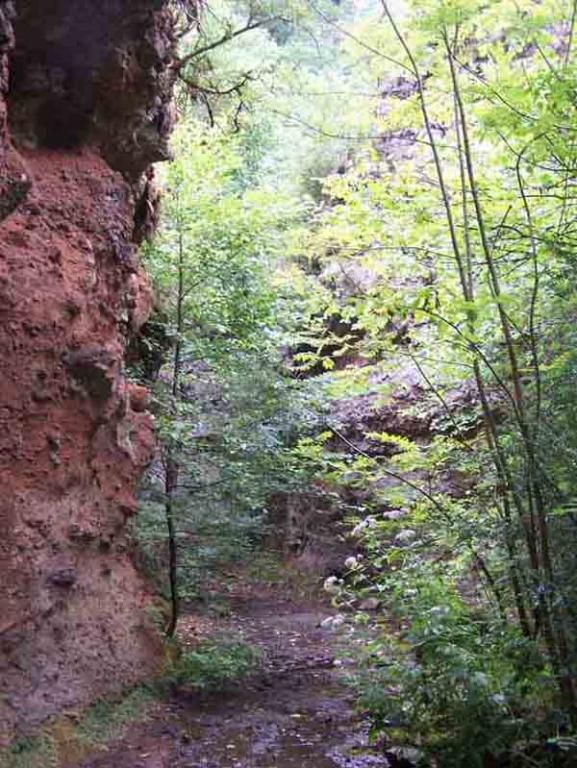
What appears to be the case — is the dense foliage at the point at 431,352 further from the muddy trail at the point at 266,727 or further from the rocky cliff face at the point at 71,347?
the rocky cliff face at the point at 71,347

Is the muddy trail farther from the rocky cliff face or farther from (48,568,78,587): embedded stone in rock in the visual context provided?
(48,568,78,587): embedded stone in rock

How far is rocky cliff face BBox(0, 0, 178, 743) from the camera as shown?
17.5 ft

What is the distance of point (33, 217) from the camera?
5812 mm

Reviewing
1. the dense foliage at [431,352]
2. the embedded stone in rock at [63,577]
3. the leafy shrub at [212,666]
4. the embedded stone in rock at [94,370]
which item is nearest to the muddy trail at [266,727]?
the leafy shrub at [212,666]

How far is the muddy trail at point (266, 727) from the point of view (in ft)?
17.5

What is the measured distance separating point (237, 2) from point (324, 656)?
776cm

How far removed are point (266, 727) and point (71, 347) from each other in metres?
3.51

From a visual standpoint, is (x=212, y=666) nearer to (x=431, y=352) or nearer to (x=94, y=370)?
(x=94, y=370)

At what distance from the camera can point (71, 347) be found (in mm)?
5906

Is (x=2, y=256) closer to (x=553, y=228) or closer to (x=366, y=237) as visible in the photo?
(x=366, y=237)

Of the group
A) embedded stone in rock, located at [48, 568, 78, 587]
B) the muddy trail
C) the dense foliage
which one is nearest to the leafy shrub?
the muddy trail

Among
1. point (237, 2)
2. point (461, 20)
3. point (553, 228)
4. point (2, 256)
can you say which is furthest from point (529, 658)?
point (237, 2)

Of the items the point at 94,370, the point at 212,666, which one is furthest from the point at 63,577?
the point at 212,666

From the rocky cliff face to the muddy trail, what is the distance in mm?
590
